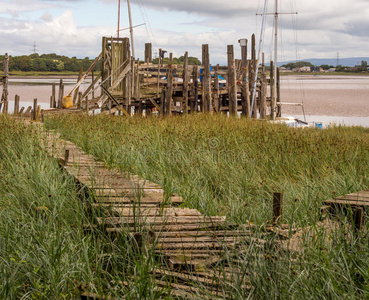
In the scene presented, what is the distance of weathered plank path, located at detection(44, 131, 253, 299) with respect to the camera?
12.4 feet

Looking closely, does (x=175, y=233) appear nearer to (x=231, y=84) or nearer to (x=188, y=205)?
(x=188, y=205)

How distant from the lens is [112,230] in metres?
4.43

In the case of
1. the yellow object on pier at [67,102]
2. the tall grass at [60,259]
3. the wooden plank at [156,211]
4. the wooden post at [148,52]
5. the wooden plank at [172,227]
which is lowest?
the tall grass at [60,259]

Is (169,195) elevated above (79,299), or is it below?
above

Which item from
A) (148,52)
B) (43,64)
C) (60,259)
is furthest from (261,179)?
(43,64)

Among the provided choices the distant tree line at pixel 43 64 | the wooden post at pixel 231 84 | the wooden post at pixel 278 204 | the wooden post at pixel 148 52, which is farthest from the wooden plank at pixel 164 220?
the distant tree line at pixel 43 64

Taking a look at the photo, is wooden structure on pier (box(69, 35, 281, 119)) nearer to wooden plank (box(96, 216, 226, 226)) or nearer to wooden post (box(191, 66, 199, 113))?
wooden post (box(191, 66, 199, 113))

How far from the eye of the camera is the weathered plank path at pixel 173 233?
377 cm

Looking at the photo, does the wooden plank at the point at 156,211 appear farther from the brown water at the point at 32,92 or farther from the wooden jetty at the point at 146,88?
the brown water at the point at 32,92

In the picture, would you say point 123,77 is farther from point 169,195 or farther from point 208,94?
point 169,195

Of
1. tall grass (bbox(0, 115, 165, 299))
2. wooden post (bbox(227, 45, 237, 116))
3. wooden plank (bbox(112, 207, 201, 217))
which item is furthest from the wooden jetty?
wooden plank (bbox(112, 207, 201, 217))

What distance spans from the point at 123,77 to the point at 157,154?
9.61 meters

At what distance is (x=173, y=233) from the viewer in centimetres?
442

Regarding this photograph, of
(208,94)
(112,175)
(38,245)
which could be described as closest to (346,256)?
(38,245)
